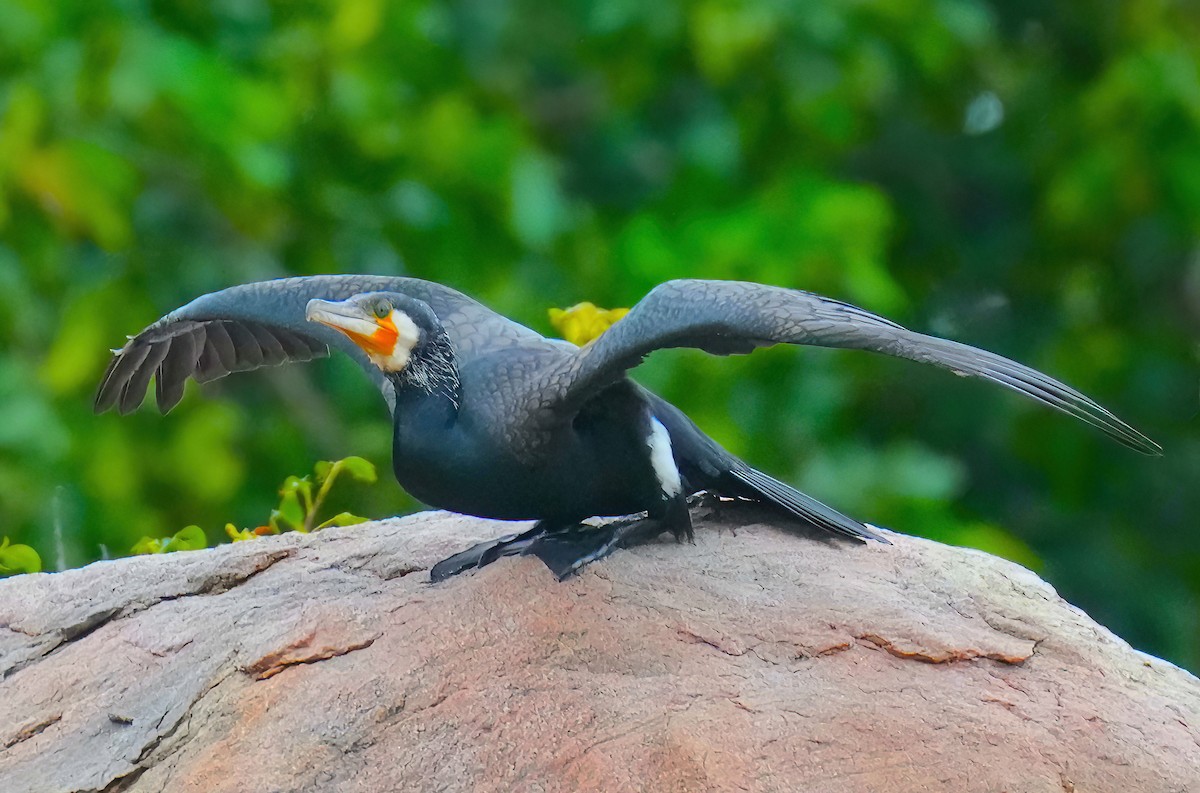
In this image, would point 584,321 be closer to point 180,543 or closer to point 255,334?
point 255,334

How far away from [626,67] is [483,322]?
10.9 feet

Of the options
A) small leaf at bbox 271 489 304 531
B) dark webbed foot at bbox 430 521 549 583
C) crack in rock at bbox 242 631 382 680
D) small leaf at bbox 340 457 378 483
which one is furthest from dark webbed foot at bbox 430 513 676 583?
small leaf at bbox 271 489 304 531

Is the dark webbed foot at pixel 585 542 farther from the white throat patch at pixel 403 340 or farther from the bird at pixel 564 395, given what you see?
the white throat patch at pixel 403 340

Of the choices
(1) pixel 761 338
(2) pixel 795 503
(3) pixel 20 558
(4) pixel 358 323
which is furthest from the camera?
(3) pixel 20 558

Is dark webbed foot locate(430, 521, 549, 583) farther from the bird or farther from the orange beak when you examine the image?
the orange beak

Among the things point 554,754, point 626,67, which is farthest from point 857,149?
point 554,754

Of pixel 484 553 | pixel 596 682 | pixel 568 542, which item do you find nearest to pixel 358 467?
pixel 484 553

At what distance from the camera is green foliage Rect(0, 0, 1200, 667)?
5.20 m

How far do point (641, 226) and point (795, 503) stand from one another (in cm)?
271

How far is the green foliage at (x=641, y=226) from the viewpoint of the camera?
5195 mm

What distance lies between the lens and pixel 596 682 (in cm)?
261

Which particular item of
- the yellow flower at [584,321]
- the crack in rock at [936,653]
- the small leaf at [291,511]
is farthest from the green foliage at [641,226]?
Result: the crack in rock at [936,653]

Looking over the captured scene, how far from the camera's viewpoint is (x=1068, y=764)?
2.56m

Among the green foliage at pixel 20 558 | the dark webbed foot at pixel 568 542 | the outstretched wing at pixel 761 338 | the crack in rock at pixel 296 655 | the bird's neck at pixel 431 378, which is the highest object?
the outstretched wing at pixel 761 338
